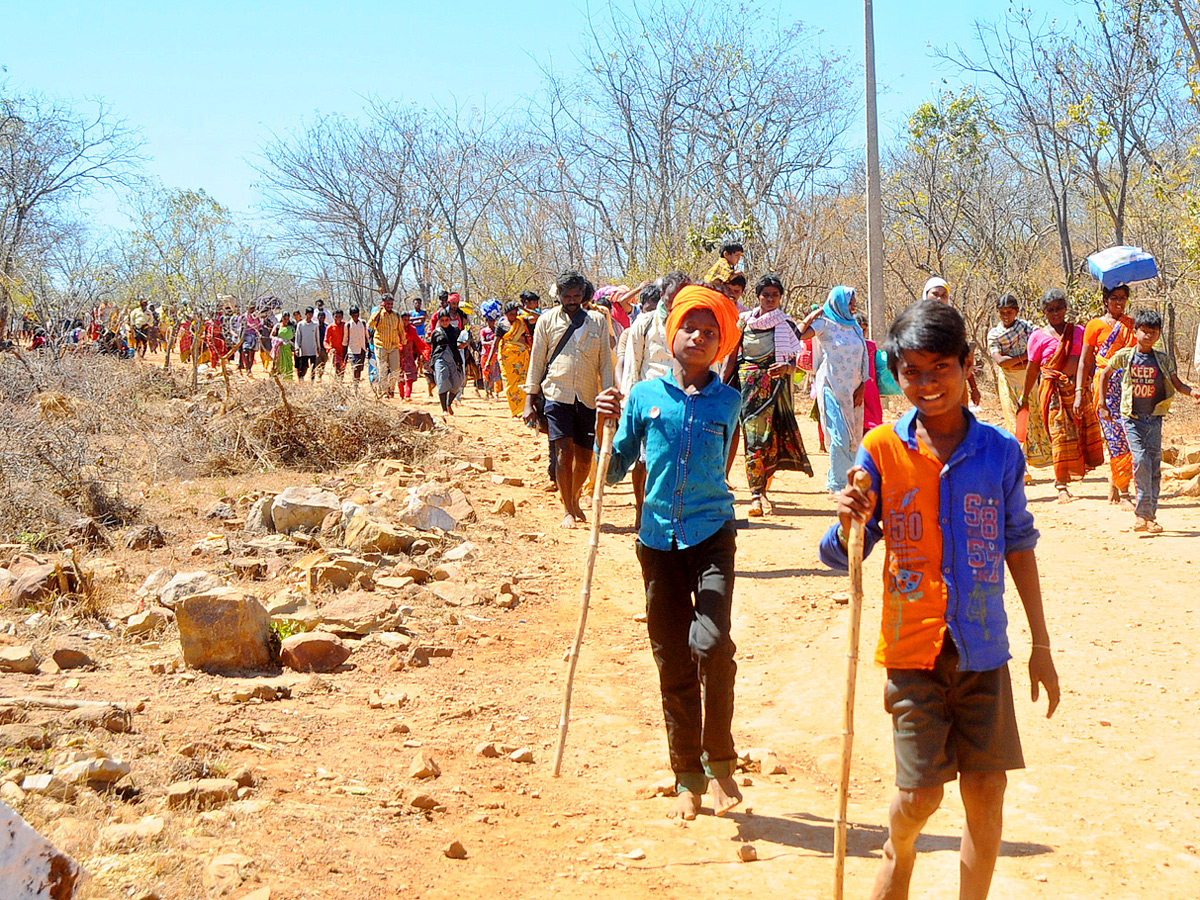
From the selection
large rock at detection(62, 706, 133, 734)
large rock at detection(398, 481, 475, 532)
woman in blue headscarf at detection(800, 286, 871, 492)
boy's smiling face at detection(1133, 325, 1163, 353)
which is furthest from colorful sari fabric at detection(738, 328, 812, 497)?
large rock at detection(62, 706, 133, 734)

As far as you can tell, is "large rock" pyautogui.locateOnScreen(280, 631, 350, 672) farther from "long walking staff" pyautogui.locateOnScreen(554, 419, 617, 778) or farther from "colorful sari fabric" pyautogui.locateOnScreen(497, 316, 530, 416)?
"colorful sari fabric" pyautogui.locateOnScreen(497, 316, 530, 416)

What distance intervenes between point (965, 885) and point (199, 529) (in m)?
7.59

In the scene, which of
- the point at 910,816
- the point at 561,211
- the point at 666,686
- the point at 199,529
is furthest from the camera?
the point at 561,211

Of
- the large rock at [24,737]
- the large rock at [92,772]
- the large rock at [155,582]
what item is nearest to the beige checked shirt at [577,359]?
the large rock at [155,582]

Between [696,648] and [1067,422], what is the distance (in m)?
7.30

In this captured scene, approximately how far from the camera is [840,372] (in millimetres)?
9594

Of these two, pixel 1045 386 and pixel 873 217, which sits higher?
pixel 873 217

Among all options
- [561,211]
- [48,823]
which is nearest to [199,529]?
[48,823]

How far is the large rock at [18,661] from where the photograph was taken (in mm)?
5559

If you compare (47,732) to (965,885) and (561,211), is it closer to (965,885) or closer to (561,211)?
(965,885)

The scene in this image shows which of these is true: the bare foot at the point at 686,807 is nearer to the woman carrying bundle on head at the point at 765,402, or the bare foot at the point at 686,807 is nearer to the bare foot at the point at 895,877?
the bare foot at the point at 895,877

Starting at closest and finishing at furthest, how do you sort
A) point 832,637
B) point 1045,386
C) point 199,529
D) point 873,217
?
point 832,637 < point 199,529 < point 1045,386 < point 873,217

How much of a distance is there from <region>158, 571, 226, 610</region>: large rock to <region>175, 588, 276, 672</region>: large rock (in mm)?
1064

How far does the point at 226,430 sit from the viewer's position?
12.3 metres
